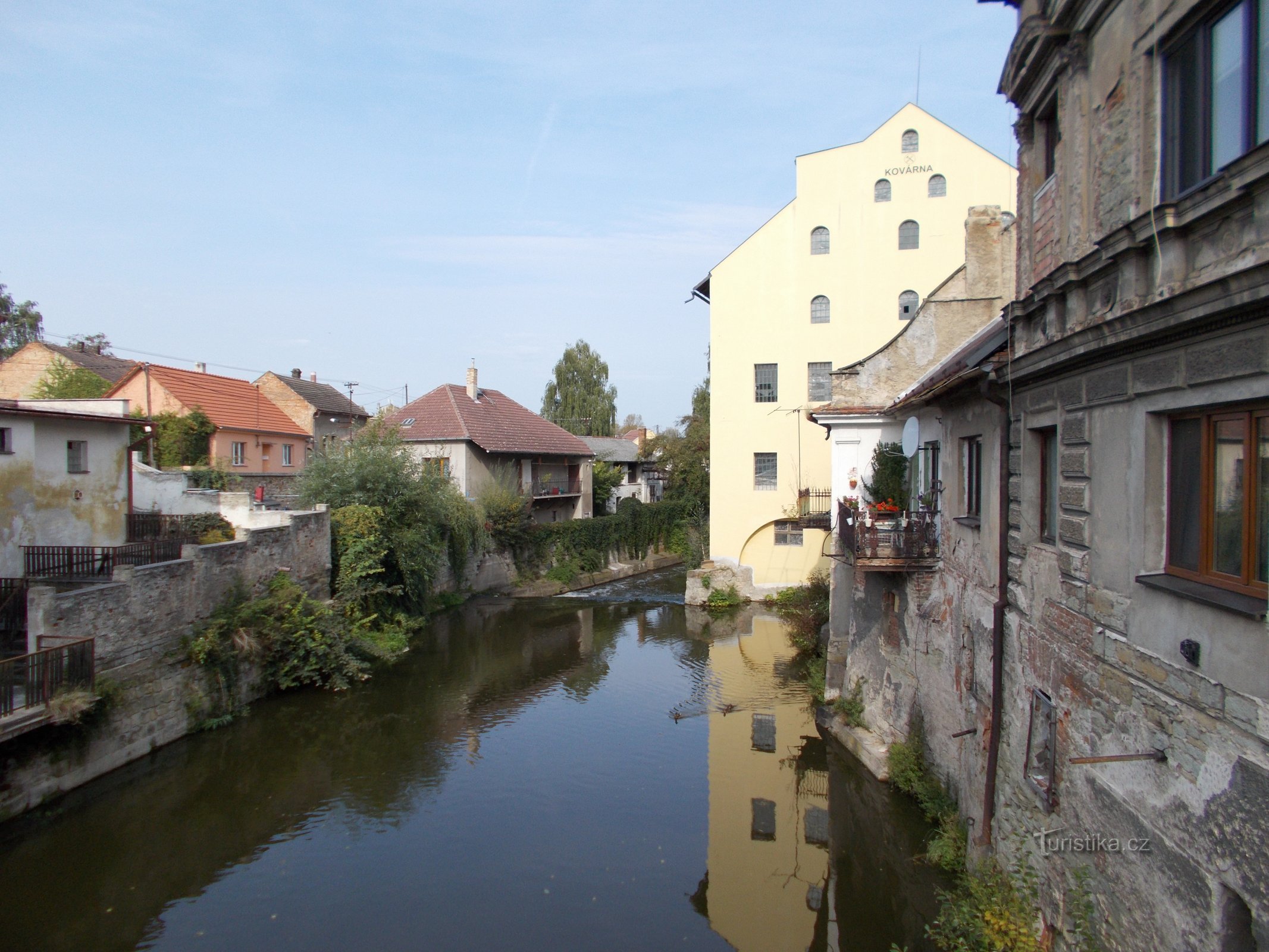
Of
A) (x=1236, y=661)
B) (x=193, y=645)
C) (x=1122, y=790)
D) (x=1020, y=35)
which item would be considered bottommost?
(x=193, y=645)

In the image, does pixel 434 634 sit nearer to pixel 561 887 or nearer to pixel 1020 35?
pixel 561 887

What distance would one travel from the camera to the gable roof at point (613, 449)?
161 feet

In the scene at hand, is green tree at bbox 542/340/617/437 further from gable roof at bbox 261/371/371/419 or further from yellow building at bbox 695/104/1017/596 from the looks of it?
yellow building at bbox 695/104/1017/596

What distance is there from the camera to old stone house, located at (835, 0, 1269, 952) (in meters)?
4.05

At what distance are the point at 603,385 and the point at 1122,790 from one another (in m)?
57.4

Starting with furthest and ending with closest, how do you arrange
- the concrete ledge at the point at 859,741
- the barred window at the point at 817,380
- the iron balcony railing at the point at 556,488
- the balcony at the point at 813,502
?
1. the iron balcony railing at the point at 556,488
2. the barred window at the point at 817,380
3. the balcony at the point at 813,502
4. the concrete ledge at the point at 859,741

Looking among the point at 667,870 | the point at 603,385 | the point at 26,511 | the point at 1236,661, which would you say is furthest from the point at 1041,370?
the point at 603,385

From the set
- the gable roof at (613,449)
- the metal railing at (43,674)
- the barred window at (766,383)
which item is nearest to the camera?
the metal railing at (43,674)

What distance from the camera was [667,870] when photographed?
10.5m

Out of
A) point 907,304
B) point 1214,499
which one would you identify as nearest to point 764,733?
point 1214,499

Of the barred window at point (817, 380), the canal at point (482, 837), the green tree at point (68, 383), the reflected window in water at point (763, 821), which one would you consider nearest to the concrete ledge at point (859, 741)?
the canal at point (482, 837)

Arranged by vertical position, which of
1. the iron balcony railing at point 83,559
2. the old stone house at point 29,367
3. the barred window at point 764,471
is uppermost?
the old stone house at point 29,367

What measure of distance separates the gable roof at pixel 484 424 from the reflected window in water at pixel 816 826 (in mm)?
22795

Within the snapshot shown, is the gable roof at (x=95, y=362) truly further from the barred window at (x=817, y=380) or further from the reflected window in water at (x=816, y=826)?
the reflected window in water at (x=816, y=826)
